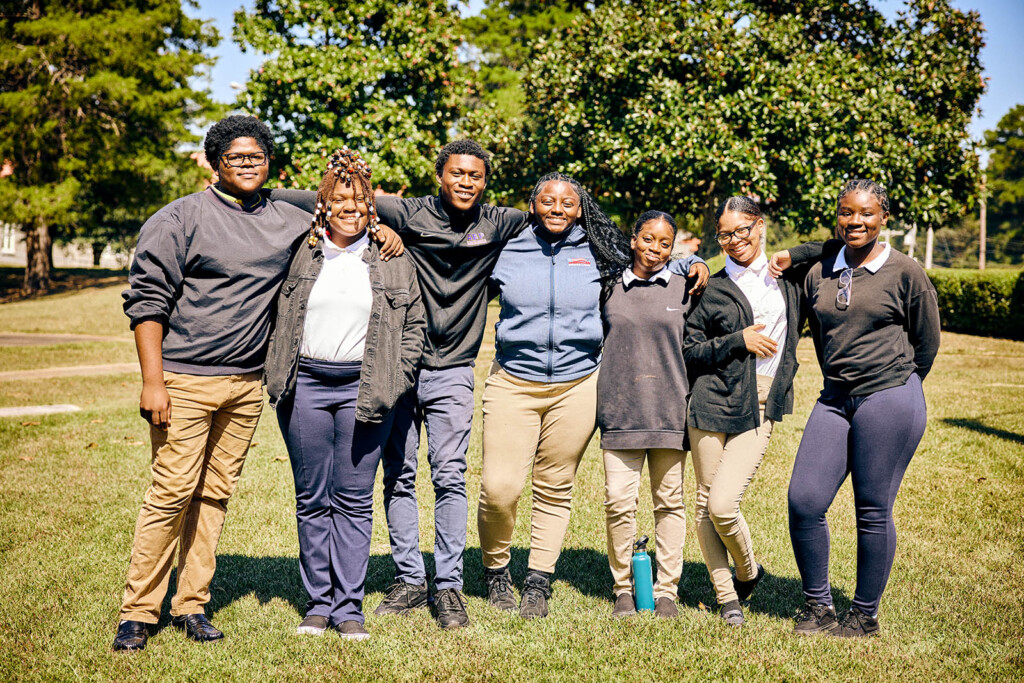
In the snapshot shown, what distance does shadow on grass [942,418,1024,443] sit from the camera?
28.6ft

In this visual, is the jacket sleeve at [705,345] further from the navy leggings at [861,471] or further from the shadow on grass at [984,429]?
the shadow on grass at [984,429]

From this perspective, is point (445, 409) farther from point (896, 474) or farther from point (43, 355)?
point (43, 355)

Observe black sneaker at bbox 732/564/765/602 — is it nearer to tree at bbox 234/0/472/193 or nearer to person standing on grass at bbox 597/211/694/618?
person standing on grass at bbox 597/211/694/618

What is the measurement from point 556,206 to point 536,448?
1351mm

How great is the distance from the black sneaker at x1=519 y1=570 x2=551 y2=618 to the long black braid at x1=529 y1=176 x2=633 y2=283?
171cm

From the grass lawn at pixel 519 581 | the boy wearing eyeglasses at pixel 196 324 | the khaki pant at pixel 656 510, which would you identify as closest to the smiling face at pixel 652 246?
the khaki pant at pixel 656 510

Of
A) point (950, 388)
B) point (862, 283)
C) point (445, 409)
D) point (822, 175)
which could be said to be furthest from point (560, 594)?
point (822, 175)

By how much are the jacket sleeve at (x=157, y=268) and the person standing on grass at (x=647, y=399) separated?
2206 millimetres

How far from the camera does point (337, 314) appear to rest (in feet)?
12.7

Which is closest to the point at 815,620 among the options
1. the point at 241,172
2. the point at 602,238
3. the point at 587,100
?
the point at 602,238

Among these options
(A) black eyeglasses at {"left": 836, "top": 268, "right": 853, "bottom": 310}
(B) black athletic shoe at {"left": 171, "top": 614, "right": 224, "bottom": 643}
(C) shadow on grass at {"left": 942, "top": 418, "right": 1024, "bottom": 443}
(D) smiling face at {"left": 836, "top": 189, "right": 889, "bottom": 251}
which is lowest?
(B) black athletic shoe at {"left": 171, "top": 614, "right": 224, "bottom": 643}

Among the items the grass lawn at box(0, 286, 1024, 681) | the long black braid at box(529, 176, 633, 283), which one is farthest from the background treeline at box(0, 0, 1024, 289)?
the long black braid at box(529, 176, 633, 283)

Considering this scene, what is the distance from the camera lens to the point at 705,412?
4234 millimetres

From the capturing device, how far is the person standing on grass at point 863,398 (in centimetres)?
399
